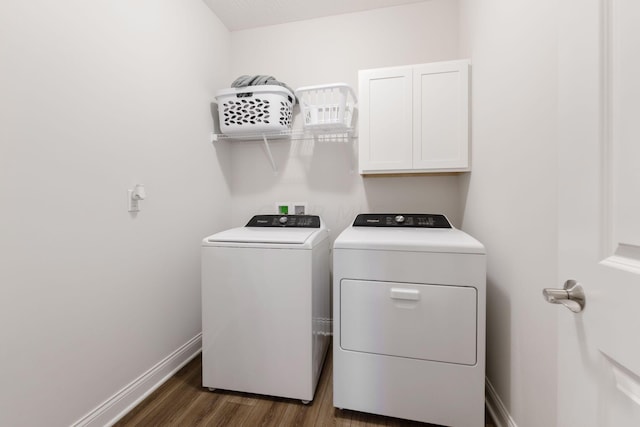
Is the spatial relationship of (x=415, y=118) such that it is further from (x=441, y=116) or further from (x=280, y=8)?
(x=280, y=8)

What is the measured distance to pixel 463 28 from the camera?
184 centimetres

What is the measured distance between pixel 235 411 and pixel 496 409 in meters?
1.30

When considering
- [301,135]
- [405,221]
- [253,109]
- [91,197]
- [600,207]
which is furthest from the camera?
[301,135]

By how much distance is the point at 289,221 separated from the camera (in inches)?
75.2

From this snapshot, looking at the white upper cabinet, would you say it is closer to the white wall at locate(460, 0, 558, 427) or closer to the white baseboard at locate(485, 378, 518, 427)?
the white wall at locate(460, 0, 558, 427)

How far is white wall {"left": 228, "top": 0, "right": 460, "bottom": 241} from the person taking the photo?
2.02m

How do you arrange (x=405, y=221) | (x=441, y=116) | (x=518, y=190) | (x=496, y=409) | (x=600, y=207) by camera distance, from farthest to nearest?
1. (x=405, y=221)
2. (x=441, y=116)
3. (x=496, y=409)
4. (x=518, y=190)
5. (x=600, y=207)

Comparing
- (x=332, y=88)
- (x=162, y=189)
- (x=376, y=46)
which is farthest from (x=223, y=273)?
(x=376, y=46)

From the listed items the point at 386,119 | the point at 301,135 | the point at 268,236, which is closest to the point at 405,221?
the point at 386,119

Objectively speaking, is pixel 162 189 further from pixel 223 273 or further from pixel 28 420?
pixel 28 420

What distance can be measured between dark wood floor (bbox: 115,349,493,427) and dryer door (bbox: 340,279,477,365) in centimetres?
37

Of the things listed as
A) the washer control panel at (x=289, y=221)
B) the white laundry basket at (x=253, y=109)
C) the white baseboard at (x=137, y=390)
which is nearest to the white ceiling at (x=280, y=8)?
the white laundry basket at (x=253, y=109)

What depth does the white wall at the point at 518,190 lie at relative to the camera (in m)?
0.94

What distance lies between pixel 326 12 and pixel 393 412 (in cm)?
261
